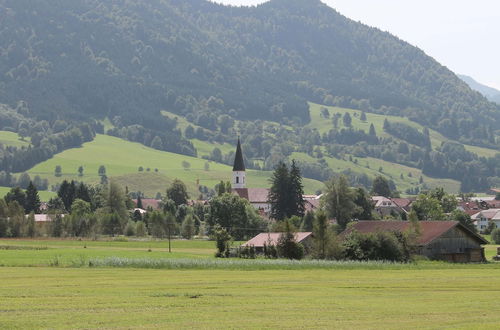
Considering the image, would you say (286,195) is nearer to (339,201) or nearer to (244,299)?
(339,201)

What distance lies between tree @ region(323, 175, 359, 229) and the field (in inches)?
3274

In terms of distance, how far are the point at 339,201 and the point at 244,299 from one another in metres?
113

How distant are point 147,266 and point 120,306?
3938cm

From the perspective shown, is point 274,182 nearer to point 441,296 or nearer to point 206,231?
point 206,231

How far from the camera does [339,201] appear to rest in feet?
536

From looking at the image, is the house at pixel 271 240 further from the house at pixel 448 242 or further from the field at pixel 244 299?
the field at pixel 244 299

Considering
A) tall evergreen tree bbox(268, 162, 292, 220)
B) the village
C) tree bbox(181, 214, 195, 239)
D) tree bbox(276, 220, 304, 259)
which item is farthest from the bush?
tree bbox(276, 220, 304, 259)

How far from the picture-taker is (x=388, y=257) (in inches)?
3917

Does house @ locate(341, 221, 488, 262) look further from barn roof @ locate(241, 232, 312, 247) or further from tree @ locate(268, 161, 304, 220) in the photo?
tree @ locate(268, 161, 304, 220)

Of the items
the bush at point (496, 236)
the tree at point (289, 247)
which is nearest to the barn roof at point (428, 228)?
the tree at point (289, 247)

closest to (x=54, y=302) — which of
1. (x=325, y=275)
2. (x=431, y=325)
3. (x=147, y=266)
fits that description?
(x=431, y=325)

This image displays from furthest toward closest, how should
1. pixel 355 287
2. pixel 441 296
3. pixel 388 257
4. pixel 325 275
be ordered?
pixel 388 257 < pixel 325 275 < pixel 355 287 < pixel 441 296

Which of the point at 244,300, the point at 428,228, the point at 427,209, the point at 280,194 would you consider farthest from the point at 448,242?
the point at 427,209

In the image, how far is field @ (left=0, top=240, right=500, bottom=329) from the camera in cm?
4156
